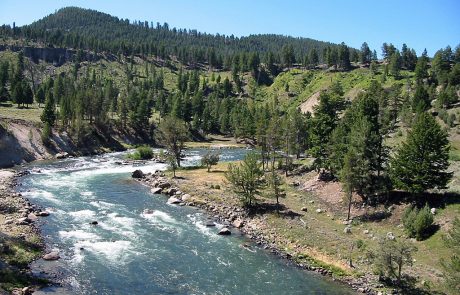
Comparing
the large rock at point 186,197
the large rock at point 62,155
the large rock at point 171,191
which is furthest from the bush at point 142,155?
the large rock at point 186,197

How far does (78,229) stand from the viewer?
5191 centimetres

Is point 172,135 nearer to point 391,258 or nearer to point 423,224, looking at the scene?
point 423,224

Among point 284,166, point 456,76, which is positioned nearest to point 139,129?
point 284,166

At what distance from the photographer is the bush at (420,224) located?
47.2 m

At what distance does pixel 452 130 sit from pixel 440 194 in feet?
175

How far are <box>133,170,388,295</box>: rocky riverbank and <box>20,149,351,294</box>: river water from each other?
149 centimetres

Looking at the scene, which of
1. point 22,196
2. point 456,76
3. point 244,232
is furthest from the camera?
point 456,76

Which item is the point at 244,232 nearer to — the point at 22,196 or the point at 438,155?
the point at 438,155

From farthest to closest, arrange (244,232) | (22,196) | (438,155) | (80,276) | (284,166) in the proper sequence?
1. (284,166)
2. (22,196)
3. (244,232)
4. (438,155)
5. (80,276)

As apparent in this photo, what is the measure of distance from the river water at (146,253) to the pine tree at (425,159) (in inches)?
776

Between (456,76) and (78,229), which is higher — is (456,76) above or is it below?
above

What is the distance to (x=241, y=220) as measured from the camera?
5912 cm

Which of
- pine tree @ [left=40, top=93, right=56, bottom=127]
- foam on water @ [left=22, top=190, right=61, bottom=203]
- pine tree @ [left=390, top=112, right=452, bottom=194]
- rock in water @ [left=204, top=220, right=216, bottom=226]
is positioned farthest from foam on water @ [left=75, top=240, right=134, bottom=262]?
pine tree @ [left=40, top=93, right=56, bottom=127]

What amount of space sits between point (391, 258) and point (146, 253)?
25.3 metres
